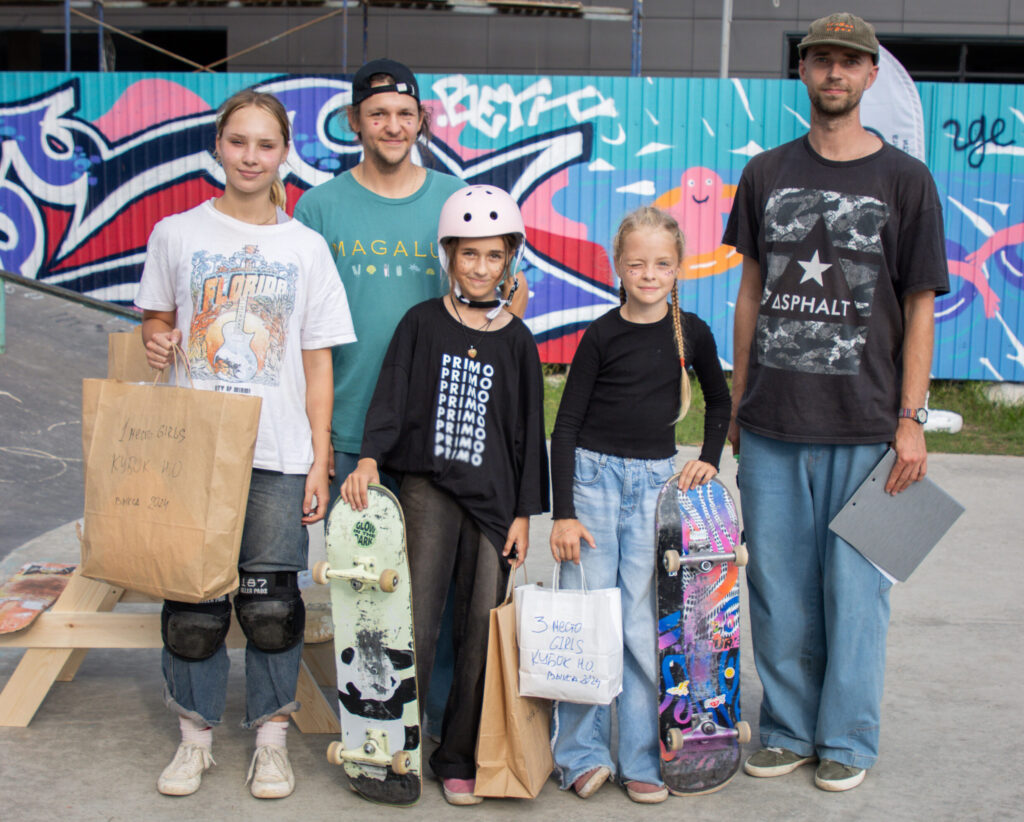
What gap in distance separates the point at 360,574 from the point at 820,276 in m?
1.57

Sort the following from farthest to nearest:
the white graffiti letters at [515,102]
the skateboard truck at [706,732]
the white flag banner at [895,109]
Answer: the white graffiti letters at [515,102] < the white flag banner at [895,109] < the skateboard truck at [706,732]

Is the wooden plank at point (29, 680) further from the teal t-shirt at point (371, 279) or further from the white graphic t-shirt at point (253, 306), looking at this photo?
the teal t-shirt at point (371, 279)

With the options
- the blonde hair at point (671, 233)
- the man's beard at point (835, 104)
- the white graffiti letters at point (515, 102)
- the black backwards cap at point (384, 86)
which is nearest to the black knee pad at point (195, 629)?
the blonde hair at point (671, 233)

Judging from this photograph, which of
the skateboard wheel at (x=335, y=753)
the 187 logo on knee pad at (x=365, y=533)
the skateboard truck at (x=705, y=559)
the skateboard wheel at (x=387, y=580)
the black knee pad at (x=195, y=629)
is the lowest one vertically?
the skateboard wheel at (x=335, y=753)

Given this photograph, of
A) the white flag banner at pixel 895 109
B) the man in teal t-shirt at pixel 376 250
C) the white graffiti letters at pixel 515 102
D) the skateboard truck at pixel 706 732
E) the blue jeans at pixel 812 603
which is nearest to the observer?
the skateboard truck at pixel 706 732

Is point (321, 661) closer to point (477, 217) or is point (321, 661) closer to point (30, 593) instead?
point (30, 593)

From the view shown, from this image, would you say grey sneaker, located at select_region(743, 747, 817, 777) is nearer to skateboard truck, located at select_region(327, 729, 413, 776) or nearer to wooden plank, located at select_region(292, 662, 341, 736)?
skateboard truck, located at select_region(327, 729, 413, 776)

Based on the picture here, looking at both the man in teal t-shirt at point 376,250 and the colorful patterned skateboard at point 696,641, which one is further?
the man in teal t-shirt at point 376,250

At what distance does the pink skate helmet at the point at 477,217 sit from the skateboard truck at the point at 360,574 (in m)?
0.80

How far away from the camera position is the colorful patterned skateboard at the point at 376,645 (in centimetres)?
286

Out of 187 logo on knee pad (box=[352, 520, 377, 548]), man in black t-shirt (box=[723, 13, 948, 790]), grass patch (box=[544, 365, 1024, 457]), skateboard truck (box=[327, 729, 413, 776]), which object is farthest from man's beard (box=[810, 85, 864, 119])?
grass patch (box=[544, 365, 1024, 457])

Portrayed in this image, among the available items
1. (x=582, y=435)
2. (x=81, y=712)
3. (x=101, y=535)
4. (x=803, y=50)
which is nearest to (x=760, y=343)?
(x=582, y=435)

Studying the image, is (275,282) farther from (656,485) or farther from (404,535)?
(656,485)

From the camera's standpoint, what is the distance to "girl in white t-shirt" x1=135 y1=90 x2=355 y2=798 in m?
2.95
